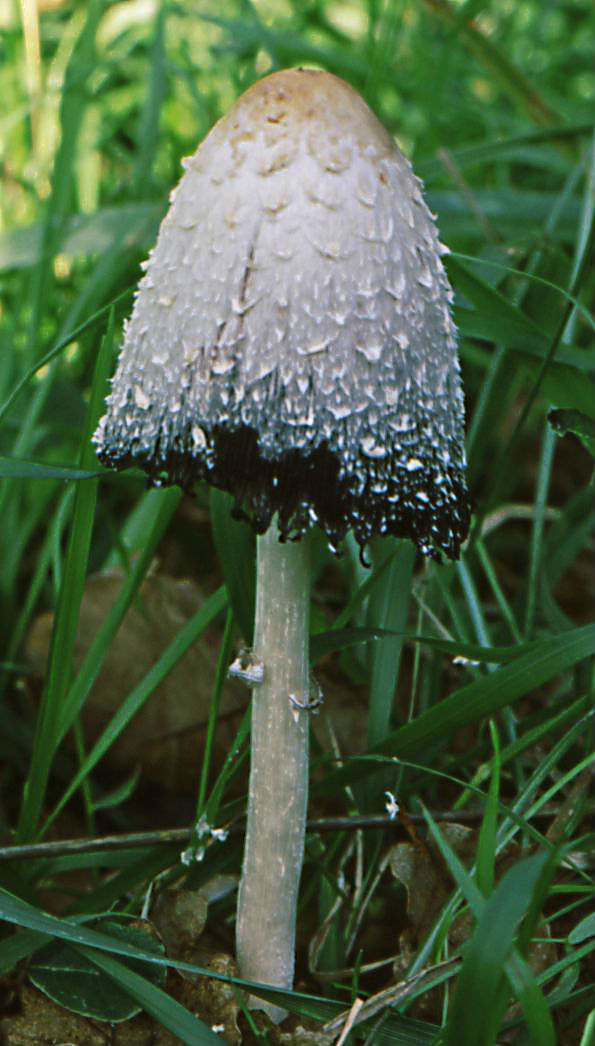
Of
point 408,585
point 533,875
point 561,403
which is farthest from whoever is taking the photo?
point 561,403

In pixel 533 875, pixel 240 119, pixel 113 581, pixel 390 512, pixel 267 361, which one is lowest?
pixel 533 875

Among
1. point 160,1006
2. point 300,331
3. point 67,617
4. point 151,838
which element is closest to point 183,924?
point 151,838

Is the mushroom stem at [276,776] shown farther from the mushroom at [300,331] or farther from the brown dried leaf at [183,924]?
the mushroom at [300,331]

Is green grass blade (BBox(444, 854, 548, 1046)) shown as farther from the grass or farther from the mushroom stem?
the mushroom stem

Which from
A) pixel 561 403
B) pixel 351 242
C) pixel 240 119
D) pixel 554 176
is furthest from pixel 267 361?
pixel 554 176

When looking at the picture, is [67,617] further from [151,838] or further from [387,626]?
[387,626]

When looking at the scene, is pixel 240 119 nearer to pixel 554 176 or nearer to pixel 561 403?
pixel 561 403

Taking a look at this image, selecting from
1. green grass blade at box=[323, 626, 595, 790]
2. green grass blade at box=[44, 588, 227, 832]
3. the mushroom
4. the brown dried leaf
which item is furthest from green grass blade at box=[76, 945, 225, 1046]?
the mushroom

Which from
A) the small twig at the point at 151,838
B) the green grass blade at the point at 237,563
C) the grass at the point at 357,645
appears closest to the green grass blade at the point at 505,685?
the grass at the point at 357,645

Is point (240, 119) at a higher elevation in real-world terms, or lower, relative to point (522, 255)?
lower
